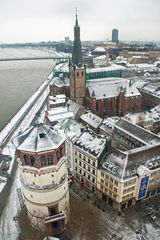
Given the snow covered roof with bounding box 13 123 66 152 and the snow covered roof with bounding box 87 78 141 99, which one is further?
the snow covered roof with bounding box 87 78 141 99

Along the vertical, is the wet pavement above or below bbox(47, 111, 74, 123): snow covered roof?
below

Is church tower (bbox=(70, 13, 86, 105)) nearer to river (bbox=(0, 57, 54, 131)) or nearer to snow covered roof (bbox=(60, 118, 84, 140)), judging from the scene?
snow covered roof (bbox=(60, 118, 84, 140))

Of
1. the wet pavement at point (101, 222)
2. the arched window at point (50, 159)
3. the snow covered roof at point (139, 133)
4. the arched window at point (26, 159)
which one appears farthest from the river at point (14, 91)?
the arched window at point (50, 159)

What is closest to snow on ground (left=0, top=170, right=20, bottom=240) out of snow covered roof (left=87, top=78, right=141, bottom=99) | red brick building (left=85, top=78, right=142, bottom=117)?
red brick building (left=85, top=78, right=142, bottom=117)

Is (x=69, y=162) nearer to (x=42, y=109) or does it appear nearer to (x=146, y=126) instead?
(x=146, y=126)

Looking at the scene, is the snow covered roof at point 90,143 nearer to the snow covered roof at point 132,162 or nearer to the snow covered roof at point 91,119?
the snow covered roof at point 132,162

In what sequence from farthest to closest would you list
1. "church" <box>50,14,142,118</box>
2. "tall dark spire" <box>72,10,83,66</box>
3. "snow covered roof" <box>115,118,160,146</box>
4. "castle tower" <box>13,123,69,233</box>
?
"church" <box>50,14,142,118</box>
"tall dark spire" <box>72,10,83,66</box>
"snow covered roof" <box>115,118,160,146</box>
"castle tower" <box>13,123,69,233</box>

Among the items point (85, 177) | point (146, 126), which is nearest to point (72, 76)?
point (146, 126)
